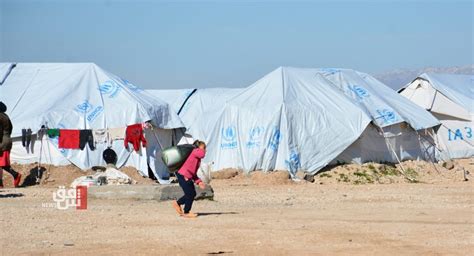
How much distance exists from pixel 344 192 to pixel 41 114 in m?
7.92

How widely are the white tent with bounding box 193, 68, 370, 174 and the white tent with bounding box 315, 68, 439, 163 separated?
532mm

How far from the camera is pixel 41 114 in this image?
22.4m

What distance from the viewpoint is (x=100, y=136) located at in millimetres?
22625

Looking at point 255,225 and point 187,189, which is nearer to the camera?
point 255,225

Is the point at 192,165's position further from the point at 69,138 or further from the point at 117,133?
the point at 117,133

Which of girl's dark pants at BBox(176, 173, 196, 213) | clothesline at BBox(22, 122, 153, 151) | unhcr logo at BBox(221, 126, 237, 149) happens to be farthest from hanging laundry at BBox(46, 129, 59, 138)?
girl's dark pants at BBox(176, 173, 196, 213)

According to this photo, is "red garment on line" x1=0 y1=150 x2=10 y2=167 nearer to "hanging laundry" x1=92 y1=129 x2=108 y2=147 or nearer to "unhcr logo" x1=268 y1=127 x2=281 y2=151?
"hanging laundry" x1=92 y1=129 x2=108 y2=147

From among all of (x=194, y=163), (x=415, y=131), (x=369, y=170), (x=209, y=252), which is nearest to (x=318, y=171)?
(x=369, y=170)

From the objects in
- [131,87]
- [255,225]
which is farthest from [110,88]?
[255,225]

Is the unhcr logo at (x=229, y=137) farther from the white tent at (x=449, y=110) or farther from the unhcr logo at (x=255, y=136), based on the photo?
the white tent at (x=449, y=110)

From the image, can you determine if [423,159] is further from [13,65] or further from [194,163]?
[194,163]

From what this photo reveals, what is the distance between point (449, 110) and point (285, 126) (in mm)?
8265

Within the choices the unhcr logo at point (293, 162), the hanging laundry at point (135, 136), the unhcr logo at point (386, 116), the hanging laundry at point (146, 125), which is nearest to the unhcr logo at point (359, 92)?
the unhcr logo at point (386, 116)

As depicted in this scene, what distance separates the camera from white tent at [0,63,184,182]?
73.0 ft
